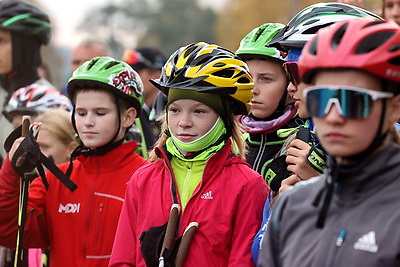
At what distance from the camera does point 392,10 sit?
26.6ft

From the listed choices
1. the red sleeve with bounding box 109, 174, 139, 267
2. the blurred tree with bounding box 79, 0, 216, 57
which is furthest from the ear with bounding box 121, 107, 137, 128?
the blurred tree with bounding box 79, 0, 216, 57

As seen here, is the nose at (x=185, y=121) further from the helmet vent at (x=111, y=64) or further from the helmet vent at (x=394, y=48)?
the helmet vent at (x=394, y=48)

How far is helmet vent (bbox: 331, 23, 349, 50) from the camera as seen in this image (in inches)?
160

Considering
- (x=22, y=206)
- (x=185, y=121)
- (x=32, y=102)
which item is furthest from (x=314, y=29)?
(x=32, y=102)

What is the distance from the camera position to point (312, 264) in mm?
3932

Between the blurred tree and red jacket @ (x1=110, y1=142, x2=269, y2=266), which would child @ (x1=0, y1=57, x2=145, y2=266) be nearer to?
red jacket @ (x1=110, y1=142, x2=269, y2=266)

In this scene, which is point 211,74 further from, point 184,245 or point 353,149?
point 353,149

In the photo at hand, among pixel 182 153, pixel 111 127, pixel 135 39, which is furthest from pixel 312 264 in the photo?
pixel 135 39

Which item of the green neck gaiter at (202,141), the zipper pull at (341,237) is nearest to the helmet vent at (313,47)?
the zipper pull at (341,237)

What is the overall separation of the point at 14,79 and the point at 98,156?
118 inches

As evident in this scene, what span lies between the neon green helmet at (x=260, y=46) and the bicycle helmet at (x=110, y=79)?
38.8 inches

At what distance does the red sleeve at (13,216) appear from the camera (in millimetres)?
6844

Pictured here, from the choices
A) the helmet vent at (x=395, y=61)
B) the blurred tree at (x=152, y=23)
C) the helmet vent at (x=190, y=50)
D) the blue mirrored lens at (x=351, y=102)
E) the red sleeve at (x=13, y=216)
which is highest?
the helmet vent at (x=395, y=61)

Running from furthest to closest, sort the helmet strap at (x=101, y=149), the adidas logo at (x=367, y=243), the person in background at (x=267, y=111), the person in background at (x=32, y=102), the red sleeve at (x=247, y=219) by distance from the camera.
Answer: the person in background at (x=32, y=102), the helmet strap at (x=101, y=149), the person in background at (x=267, y=111), the red sleeve at (x=247, y=219), the adidas logo at (x=367, y=243)
